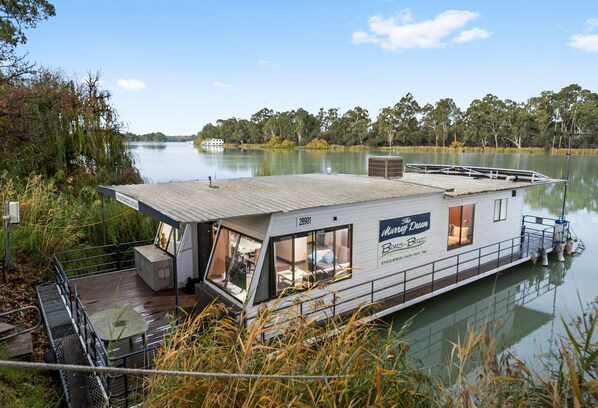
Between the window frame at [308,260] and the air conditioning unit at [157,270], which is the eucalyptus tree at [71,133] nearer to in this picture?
the air conditioning unit at [157,270]

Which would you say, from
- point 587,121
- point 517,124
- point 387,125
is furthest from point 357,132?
point 587,121

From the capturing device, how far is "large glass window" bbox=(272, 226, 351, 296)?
724 centimetres

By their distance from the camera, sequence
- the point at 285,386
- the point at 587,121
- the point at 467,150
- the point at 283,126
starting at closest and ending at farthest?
the point at 285,386 → the point at 587,121 → the point at 467,150 → the point at 283,126

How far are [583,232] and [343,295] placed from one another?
15.4 meters

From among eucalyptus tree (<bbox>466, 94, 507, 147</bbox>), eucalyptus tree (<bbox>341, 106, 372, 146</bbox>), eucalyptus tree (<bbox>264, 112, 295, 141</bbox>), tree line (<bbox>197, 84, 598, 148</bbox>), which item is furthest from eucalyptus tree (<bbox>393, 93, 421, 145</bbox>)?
eucalyptus tree (<bbox>264, 112, 295, 141</bbox>)

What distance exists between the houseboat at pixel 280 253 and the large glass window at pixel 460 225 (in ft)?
0.12

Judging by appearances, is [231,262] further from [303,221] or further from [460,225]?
[460,225]

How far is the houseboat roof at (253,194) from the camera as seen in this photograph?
22.0 feet

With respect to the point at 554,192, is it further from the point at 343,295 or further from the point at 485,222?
the point at 343,295

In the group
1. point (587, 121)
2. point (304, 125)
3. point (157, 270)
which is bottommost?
point (157, 270)

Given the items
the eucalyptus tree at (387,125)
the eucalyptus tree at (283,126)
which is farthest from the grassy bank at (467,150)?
the eucalyptus tree at (283,126)

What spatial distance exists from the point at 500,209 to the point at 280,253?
25.8 feet

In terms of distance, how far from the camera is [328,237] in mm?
7996

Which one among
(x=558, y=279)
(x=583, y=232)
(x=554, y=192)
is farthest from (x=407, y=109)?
(x=558, y=279)
